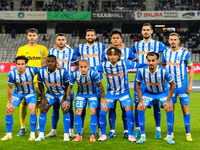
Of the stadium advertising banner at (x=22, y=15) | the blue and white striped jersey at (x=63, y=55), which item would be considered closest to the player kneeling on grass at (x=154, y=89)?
the blue and white striped jersey at (x=63, y=55)

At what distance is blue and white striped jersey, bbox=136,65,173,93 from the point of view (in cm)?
553

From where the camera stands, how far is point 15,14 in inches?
1348

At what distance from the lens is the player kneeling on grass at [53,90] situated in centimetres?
570

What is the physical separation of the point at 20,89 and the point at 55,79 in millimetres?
759

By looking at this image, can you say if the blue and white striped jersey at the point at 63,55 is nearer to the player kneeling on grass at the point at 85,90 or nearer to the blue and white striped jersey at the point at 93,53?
the blue and white striped jersey at the point at 93,53

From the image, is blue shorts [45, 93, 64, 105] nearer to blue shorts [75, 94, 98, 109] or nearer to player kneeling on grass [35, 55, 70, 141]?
player kneeling on grass [35, 55, 70, 141]

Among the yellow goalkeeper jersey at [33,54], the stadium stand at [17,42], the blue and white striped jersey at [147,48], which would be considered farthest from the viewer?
the stadium stand at [17,42]

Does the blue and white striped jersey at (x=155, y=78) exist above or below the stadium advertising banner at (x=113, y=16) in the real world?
below

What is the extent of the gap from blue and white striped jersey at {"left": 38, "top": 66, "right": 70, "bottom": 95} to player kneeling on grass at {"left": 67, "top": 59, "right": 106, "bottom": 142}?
0.21 metres

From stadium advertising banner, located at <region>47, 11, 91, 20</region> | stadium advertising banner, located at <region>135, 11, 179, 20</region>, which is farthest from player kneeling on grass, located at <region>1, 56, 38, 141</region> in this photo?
stadium advertising banner, located at <region>135, 11, 179, 20</region>

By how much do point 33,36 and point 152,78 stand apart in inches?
108

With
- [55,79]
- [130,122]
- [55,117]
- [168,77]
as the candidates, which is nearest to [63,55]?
[55,79]

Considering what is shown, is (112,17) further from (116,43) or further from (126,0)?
(116,43)

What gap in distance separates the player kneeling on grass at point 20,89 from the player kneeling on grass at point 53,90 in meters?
0.19
